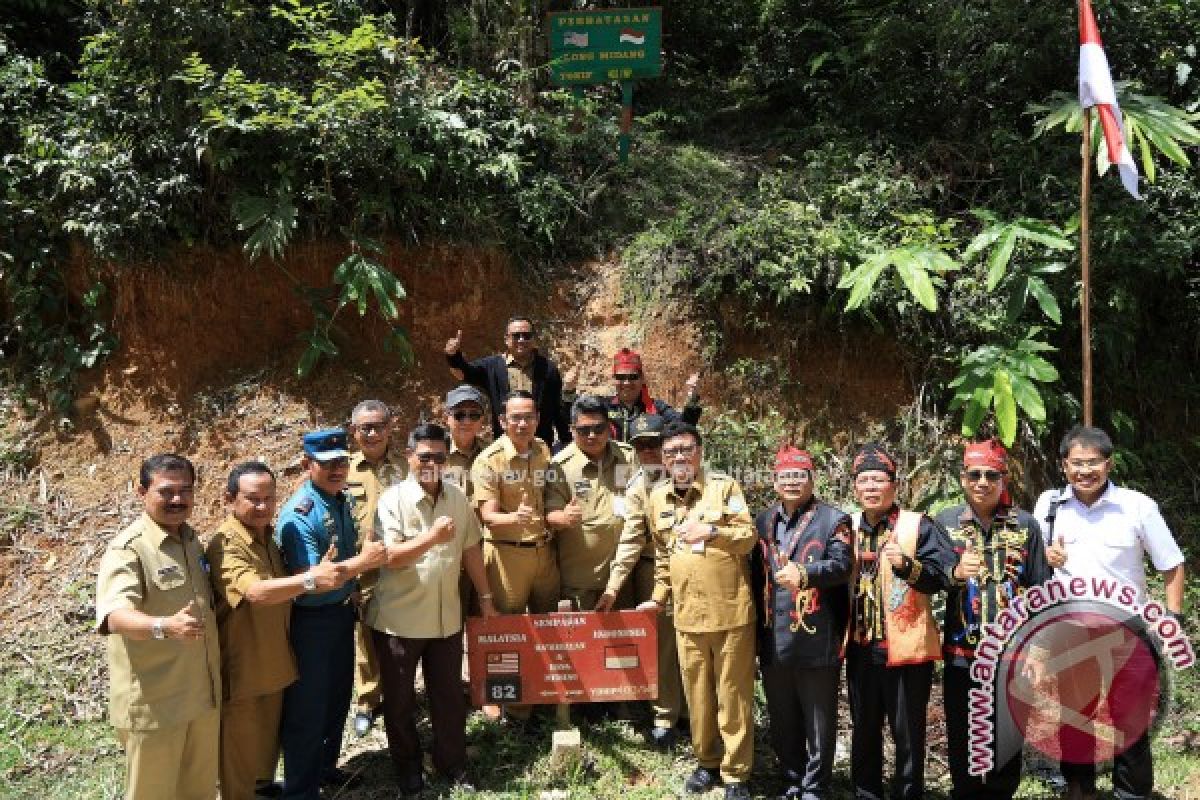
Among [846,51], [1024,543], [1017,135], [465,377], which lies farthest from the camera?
[846,51]

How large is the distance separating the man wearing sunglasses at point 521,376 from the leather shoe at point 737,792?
7.69 feet

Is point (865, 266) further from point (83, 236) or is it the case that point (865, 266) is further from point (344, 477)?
point (83, 236)

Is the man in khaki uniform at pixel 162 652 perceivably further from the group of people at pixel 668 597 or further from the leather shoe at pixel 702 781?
the leather shoe at pixel 702 781

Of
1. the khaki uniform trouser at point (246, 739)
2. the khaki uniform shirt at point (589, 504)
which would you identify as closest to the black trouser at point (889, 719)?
the khaki uniform shirt at point (589, 504)

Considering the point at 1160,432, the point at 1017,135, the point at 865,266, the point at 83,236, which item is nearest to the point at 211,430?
the point at 83,236

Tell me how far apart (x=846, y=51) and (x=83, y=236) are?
7.35 meters

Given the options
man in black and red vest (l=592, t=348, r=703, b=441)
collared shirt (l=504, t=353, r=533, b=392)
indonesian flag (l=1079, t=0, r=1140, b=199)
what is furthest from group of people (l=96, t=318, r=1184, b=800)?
indonesian flag (l=1079, t=0, r=1140, b=199)

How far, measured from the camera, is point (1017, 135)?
7.84 metres

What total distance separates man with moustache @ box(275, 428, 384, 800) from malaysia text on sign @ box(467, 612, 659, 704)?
77 centimetres

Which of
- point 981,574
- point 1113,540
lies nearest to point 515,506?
point 981,574

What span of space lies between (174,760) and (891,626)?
3340 millimetres

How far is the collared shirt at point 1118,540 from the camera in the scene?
4.25 meters

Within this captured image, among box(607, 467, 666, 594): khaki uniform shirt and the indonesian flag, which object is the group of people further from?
the indonesian flag

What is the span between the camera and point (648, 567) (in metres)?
5.00
